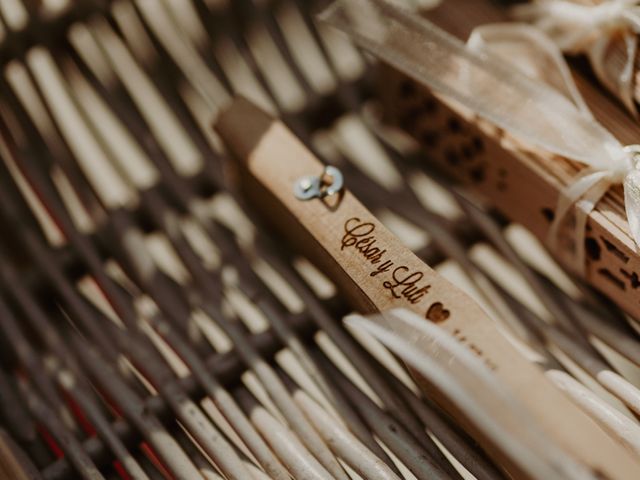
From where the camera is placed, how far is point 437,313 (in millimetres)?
514

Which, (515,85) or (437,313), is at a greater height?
(515,85)

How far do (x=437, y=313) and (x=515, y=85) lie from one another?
228mm

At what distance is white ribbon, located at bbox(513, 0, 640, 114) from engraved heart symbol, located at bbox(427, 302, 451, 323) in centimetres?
26

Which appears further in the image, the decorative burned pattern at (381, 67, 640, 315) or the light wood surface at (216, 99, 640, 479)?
the decorative burned pattern at (381, 67, 640, 315)

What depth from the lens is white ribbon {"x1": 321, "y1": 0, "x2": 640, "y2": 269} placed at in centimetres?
59

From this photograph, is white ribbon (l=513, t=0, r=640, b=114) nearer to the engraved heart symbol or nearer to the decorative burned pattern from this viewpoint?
the decorative burned pattern

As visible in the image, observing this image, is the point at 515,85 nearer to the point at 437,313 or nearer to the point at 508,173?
the point at 508,173

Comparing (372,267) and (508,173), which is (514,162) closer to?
(508,173)

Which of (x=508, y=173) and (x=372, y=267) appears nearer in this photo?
(x=372, y=267)

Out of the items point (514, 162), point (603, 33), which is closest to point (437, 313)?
point (514, 162)

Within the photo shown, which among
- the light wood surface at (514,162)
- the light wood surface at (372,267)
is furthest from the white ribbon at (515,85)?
the light wood surface at (372,267)

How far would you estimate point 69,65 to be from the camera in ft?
2.69

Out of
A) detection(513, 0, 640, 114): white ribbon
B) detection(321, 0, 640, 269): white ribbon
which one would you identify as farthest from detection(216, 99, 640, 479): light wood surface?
detection(513, 0, 640, 114): white ribbon

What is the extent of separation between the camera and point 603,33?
2.13 feet
